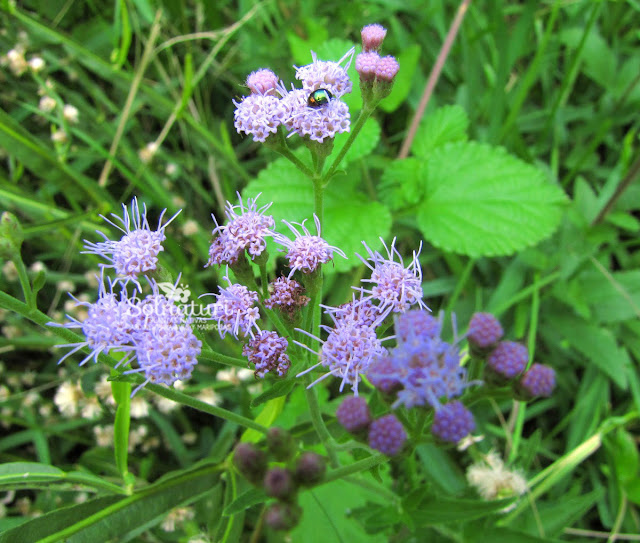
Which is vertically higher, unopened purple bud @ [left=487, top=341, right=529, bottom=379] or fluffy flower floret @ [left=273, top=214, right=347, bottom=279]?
fluffy flower floret @ [left=273, top=214, right=347, bottom=279]

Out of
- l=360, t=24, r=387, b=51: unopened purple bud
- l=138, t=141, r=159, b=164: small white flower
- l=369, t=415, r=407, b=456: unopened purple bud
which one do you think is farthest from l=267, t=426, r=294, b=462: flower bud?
l=138, t=141, r=159, b=164: small white flower

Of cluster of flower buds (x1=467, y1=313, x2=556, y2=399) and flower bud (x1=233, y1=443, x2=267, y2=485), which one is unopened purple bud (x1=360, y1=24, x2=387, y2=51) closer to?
cluster of flower buds (x1=467, y1=313, x2=556, y2=399)

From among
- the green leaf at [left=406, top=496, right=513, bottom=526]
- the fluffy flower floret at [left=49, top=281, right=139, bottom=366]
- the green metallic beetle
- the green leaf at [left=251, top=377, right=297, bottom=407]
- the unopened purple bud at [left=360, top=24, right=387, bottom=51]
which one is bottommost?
the green leaf at [left=406, top=496, right=513, bottom=526]

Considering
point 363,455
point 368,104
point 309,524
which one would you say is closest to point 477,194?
point 368,104

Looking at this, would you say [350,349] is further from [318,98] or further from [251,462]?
[318,98]

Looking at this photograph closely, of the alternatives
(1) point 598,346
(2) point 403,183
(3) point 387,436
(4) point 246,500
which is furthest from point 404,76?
(4) point 246,500

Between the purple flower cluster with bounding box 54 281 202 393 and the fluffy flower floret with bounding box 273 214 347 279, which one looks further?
the fluffy flower floret with bounding box 273 214 347 279

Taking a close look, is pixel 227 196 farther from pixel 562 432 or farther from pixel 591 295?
pixel 562 432
